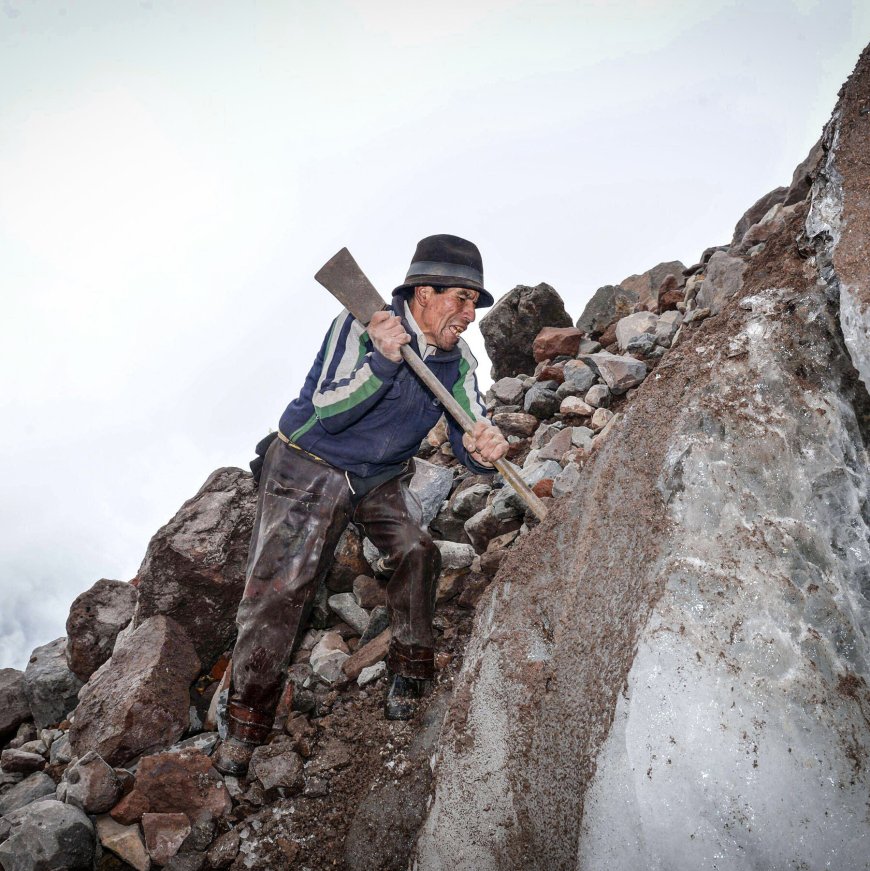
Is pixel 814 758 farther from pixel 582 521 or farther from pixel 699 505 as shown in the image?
pixel 582 521

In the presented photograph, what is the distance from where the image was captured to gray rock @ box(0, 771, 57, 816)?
10.1ft

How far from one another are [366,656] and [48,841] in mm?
1535

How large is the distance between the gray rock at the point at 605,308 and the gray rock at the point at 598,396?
5.26 feet

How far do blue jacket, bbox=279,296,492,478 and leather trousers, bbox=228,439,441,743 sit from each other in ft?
0.44

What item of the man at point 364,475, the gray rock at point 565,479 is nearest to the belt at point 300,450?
the man at point 364,475

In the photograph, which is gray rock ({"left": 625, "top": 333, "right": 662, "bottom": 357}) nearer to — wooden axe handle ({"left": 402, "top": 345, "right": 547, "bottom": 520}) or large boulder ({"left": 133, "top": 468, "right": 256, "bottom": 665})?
wooden axe handle ({"left": 402, "top": 345, "right": 547, "bottom": 520})

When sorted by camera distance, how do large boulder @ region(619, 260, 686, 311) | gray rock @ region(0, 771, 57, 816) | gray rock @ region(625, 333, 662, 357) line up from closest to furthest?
gray rock @ region(0, 771, 57, 816) < gray rock @ region(625, 333, 662, 357) < large boulder @ region(619, 260, 686, 311)

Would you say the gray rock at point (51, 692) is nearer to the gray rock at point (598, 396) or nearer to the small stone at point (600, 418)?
the small stone at point (600, 418)

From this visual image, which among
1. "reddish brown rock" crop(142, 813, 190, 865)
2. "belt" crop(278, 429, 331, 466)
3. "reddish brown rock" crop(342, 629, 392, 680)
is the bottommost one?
"reddish brown rock" crop(342, 629, 392, 680)

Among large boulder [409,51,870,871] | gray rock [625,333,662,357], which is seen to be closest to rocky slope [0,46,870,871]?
large boulder [409,51,870,871]

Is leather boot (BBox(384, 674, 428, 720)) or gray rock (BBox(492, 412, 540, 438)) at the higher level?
gray rock (BBox(492, 412, 540, 438))

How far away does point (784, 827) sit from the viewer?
4.11 ft

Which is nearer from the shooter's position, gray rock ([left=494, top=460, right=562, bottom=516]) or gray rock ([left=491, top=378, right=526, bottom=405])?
gray rock ([left=494, top=460, right=562, bottom=516])

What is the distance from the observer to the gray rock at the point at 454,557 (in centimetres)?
356
